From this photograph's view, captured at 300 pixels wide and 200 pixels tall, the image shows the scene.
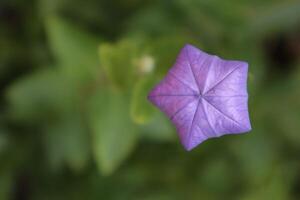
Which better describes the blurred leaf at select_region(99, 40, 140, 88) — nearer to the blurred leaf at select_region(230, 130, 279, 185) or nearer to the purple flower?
the purple flower

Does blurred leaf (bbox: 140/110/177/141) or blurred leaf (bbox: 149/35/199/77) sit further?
blurred leaf (bbox: 140/110/177/141)

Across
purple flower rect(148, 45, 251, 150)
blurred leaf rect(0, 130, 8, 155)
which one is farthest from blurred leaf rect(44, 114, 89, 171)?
→ purple flower rect(148, 45, 251, 150)

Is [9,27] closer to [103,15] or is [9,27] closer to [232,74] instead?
[103,15]

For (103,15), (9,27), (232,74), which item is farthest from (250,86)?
(9,27)

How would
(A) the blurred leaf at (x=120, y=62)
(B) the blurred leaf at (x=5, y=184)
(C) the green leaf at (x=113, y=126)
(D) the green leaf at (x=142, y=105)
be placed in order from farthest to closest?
(B) the blurred leaf at (x=5, y=184), (C) the green leaf at (x=113, y=126), (A) the blurred leaf at (x=120, y=62), (D) the green leaf at (x=142, y=105)

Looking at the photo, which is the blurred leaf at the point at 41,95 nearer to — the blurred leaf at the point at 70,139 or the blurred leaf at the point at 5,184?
the blurred leaf at the point at 70,139

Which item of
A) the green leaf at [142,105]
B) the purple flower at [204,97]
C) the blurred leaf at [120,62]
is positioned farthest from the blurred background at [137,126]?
the purple flower at [204,97]

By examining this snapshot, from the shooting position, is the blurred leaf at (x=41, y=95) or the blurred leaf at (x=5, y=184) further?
the blurred leaf at (x=5, y=184)
